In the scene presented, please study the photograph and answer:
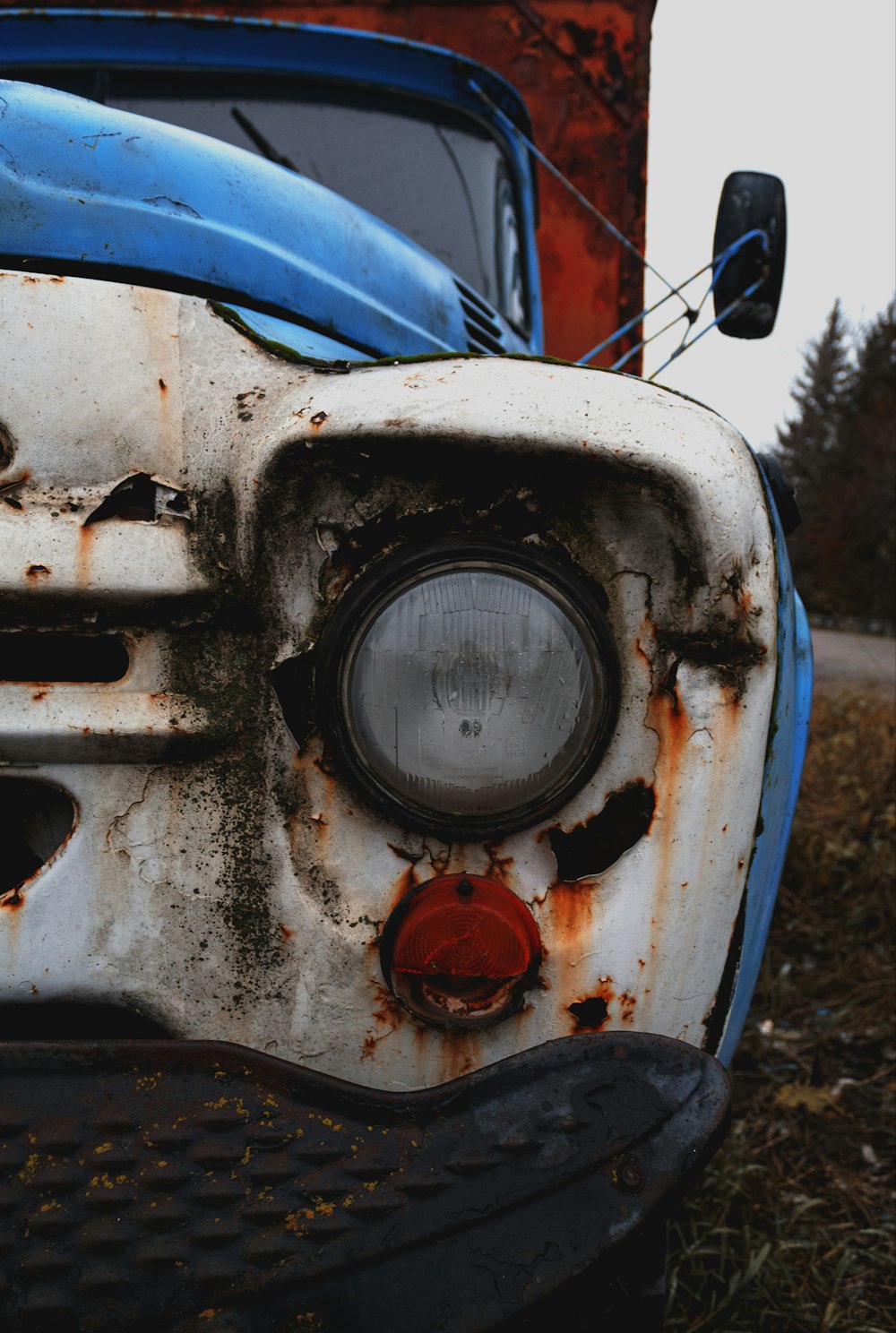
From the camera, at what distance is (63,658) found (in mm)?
1056

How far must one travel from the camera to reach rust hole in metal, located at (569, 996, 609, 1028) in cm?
99

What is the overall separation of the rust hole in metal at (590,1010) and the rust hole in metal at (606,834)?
0.12 meters

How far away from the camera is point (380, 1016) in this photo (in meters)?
1.00

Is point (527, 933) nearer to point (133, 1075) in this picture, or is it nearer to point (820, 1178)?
point (133, 1075)

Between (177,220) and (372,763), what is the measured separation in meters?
0.71

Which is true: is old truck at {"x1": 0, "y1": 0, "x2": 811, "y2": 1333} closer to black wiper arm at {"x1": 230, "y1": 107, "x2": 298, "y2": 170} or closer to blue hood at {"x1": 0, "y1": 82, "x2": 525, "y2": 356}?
blue hood at {"x1": 0, "y1": 82, "x2": 525, "y2": 356}

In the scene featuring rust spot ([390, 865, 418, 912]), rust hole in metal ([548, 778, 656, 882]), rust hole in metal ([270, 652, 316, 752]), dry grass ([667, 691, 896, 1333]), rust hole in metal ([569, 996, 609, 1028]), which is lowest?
dry grass ([667, 691, 896, 1333])

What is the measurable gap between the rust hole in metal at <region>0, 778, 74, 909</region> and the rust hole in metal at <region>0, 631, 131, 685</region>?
12 cm

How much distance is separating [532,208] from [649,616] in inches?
75.8

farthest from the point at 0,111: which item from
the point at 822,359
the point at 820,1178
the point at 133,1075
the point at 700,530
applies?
the point at 822,359

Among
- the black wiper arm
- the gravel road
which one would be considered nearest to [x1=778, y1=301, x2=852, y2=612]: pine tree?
the gravel road

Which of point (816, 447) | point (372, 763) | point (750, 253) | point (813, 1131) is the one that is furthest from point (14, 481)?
point (816, 447)

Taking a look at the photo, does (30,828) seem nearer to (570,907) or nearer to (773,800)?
(570,907)

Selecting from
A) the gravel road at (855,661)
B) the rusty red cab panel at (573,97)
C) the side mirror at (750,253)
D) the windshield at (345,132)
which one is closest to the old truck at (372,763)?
the windshield at (345,132)
